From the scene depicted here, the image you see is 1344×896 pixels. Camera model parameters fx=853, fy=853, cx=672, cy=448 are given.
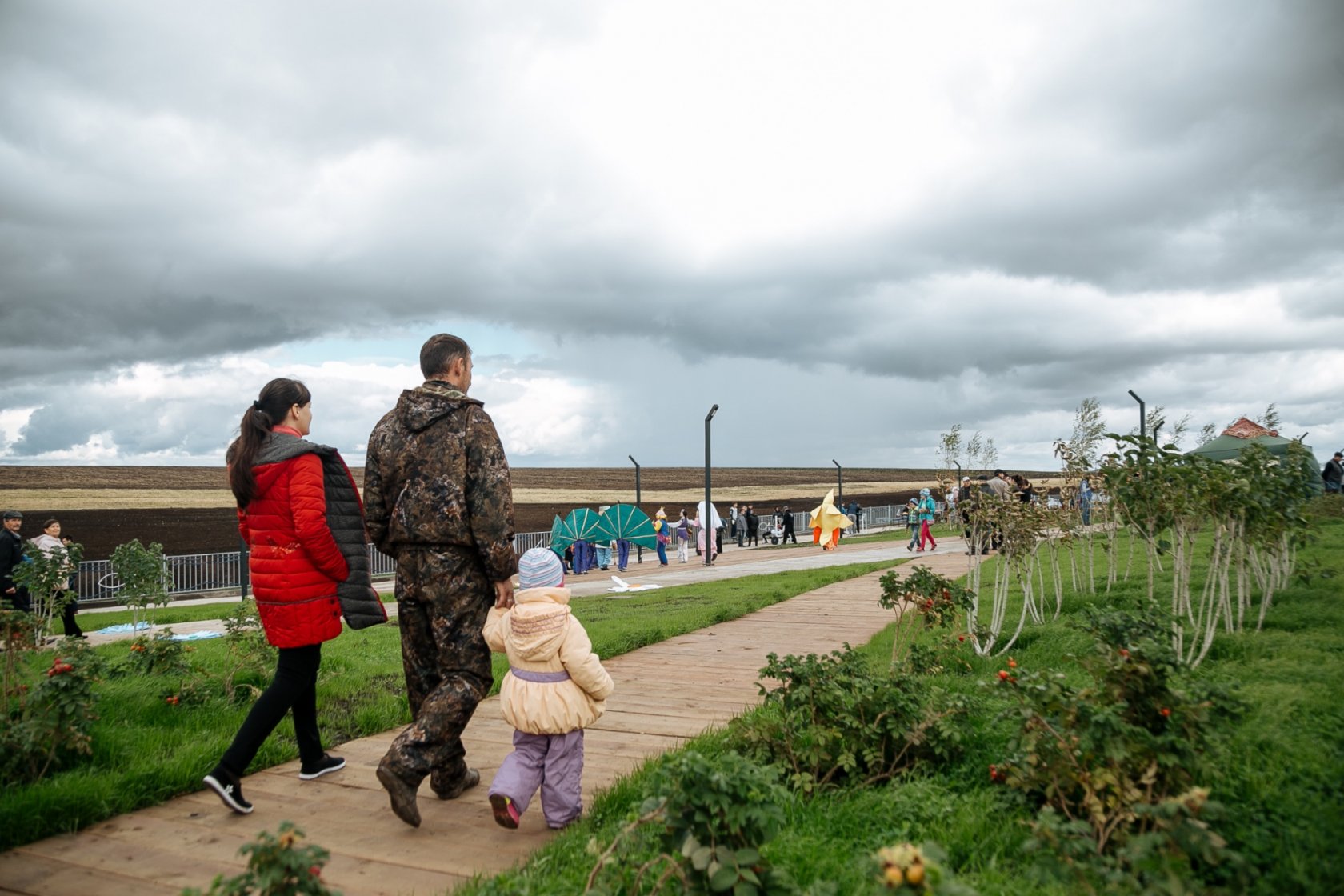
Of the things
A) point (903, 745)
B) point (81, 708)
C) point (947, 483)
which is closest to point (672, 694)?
point (903, 745)

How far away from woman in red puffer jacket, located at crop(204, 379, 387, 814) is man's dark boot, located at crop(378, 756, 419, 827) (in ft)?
2.29

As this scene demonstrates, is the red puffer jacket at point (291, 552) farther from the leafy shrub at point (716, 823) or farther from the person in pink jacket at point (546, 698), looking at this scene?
the leafy shrub at point (716, 823)

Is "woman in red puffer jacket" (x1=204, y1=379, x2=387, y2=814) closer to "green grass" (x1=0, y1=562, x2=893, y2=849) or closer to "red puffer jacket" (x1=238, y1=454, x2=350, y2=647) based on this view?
"red puffer jacket" (x1=238, y1=454, x2=350, y2=647)

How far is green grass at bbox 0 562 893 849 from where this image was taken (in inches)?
145

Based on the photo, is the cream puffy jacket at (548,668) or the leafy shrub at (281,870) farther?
the cream puffy jacket at (548,668)

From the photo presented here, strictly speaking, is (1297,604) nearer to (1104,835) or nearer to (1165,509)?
(1165,509)

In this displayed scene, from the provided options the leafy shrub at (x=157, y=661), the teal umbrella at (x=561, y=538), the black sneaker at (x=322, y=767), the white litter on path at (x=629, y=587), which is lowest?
the white litter on path at (x=629, y=587)

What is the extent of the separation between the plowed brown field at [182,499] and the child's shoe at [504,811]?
6782 millimetres

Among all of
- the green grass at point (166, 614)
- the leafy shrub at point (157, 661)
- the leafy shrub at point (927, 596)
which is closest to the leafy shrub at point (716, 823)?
the leafy shrub at point (927, 596)

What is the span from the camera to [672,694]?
612cm

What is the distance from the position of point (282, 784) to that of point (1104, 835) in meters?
3.65

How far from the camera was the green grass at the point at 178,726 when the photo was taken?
368 centimetres

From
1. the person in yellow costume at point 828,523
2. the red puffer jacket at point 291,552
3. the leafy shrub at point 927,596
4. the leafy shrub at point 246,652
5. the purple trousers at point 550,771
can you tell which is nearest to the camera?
the purple trousers at point 550,771

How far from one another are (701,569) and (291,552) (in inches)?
751
